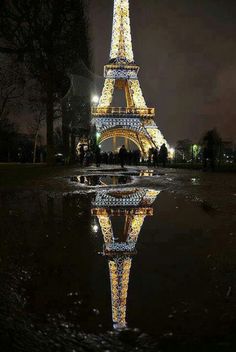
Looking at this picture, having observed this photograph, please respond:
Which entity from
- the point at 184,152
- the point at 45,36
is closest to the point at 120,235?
the point at 45,36

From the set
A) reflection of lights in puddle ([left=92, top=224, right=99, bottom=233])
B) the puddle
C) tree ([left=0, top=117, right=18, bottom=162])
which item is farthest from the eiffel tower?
reflection of lights in puddle ([left=92, top=224, right=99, bottom=233])

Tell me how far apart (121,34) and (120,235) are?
61.4 m

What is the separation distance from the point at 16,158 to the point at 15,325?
216ft

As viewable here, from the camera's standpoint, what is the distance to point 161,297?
6.72 feet

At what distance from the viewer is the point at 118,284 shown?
2258 millimetres

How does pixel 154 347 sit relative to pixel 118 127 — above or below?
below

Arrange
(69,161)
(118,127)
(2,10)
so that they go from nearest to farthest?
(2,10) → (69,161) → (118,127)

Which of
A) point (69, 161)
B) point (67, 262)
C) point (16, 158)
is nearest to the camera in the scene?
point (67, 262)

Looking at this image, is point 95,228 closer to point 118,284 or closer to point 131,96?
point 118,284

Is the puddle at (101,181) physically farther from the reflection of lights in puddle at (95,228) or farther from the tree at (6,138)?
the tree at (6,138)

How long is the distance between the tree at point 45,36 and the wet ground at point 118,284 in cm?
1611

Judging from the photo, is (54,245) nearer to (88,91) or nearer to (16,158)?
(88,91)

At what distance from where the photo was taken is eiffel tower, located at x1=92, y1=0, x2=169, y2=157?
5716 cm

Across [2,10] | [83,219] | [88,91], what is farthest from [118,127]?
[83,219]
